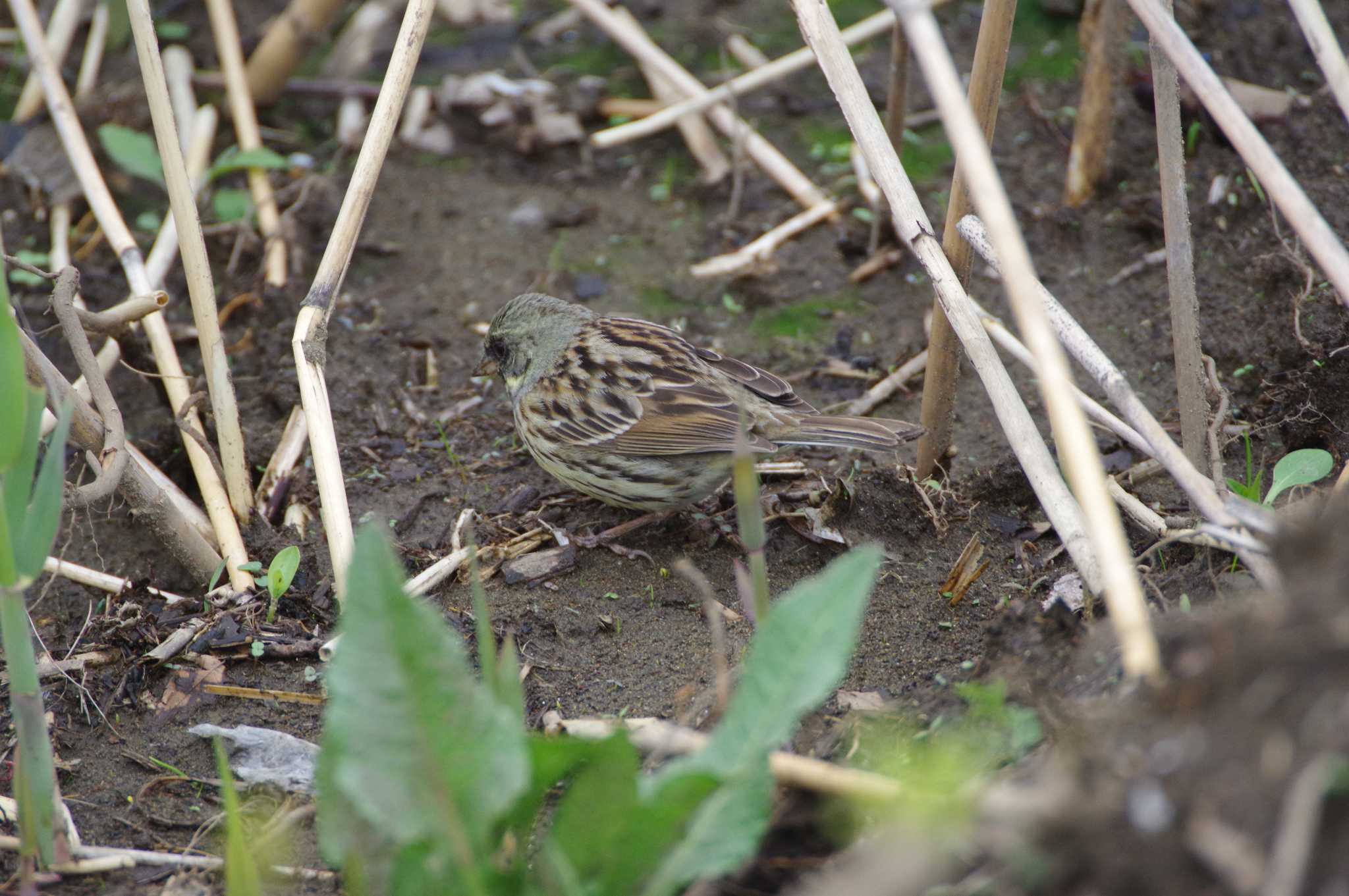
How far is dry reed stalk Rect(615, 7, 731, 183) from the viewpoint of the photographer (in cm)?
→ 624

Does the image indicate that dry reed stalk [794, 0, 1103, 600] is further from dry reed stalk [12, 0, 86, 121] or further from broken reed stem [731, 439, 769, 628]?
dry reed stalk [12, 0, 86, 121]

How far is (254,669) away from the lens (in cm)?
360

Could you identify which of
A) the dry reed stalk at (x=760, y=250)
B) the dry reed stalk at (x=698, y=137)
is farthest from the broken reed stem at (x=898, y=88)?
the dry reed stalk at (x=698, y=137)

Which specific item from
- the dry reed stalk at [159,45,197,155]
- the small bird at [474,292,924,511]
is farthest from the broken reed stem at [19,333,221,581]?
the dry reed stalk at [159,45,197,155]

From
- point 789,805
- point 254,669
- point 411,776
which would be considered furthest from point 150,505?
point 789,805

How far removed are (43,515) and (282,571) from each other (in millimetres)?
1414

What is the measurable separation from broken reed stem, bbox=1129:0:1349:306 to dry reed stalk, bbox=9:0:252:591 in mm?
3139

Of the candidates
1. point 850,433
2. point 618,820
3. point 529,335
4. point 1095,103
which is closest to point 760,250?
point 529,335

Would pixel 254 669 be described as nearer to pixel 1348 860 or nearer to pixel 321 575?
pixel 321 575

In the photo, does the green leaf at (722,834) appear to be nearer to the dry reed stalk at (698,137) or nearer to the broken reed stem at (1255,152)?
the broken reed stem at (1255,152)

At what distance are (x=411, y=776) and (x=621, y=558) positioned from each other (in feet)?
7.65

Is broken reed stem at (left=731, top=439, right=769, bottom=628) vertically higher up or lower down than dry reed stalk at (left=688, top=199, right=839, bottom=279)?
higher up

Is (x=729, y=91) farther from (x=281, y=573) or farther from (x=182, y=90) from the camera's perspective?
(x=281, y=573)

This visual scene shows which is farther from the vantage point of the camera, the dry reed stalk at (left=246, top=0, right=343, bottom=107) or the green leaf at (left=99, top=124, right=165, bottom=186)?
the dry reed stalk at (left=246, top=0, right=343, bottom=107)
